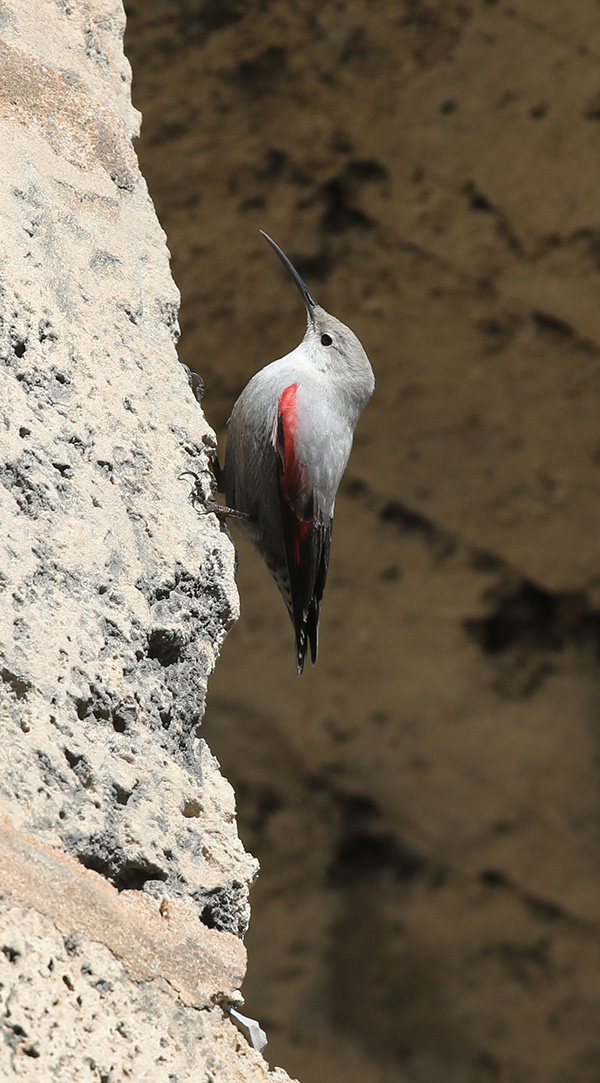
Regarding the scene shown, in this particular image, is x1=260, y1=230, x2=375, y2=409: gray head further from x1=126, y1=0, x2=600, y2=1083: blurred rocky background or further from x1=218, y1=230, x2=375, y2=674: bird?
x1=126, y1=0, x2=600, y2=1083: blurred rocky background

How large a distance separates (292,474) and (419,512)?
1520 millimetres

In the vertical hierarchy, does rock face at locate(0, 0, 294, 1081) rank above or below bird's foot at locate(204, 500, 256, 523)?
above

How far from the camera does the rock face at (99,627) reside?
3.66 ft

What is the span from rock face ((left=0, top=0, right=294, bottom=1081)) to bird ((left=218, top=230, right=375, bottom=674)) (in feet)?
2.78

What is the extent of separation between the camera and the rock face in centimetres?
111

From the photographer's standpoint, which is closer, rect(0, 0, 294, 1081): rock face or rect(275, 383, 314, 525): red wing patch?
rect(0, 0, 294, 1081): rock face

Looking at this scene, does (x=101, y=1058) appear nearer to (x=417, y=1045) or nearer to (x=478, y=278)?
(x=478, y=278)

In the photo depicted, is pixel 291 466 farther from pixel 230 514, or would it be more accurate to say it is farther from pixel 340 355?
pixel 340 355

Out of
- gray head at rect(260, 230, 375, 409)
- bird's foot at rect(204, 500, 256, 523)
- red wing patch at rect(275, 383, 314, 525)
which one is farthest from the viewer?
gray head at rect(260, 230, 375, 409)

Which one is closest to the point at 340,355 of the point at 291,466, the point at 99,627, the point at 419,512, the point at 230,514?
the point at 291,466

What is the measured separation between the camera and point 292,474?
2.50m

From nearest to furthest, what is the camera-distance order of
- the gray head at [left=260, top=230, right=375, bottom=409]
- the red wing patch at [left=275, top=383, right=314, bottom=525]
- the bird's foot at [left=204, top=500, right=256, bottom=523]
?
the bird's foot at [left=204, top=500, right=256, bottom=523] → the red wing patch at [left=275, top=383, right=314, bottom=525] → the gray head at [left=260, top=230, right=375, bottom=409]

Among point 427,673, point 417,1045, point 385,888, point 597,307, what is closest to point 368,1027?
point 417,1045

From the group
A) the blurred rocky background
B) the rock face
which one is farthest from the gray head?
the rock face
